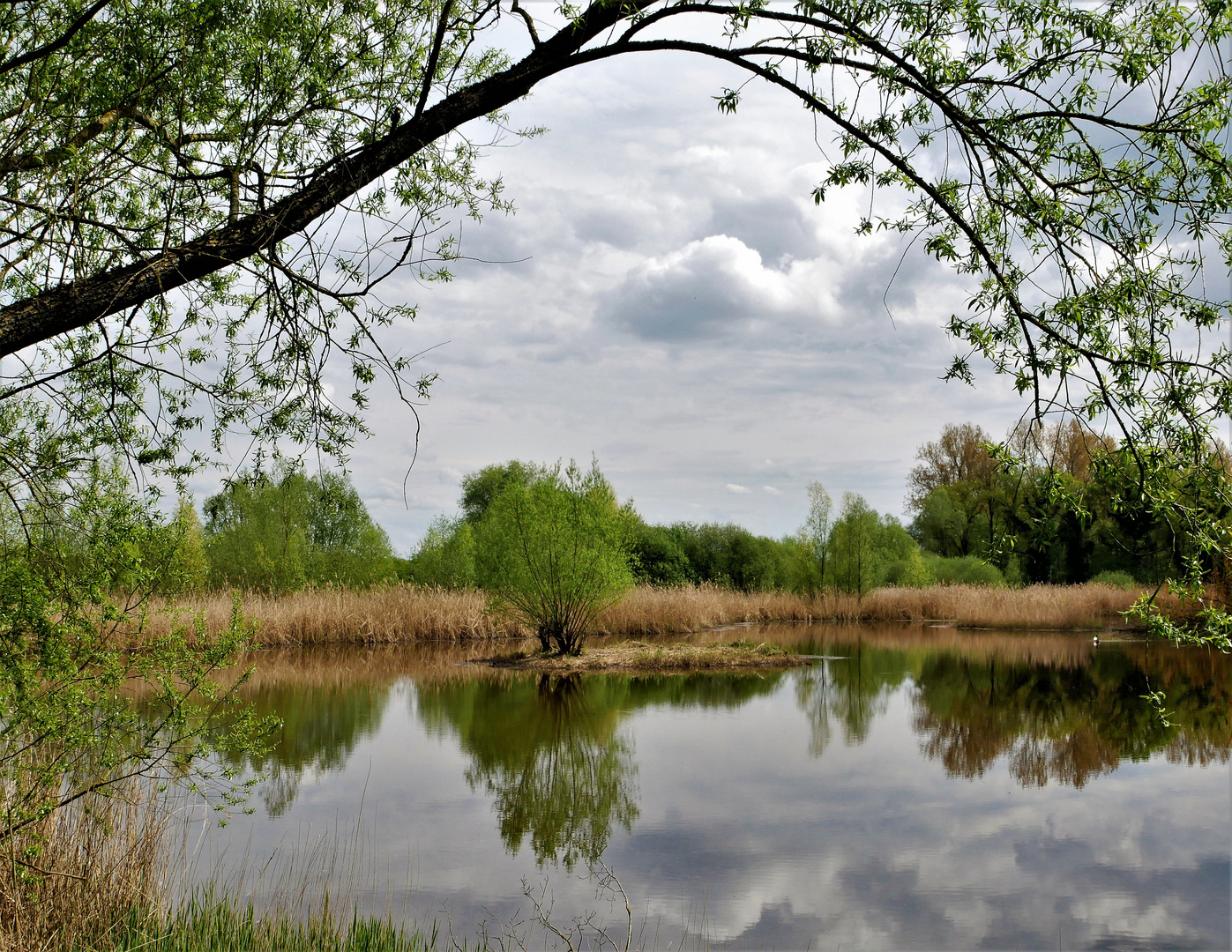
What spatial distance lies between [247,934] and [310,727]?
7998 millimetres

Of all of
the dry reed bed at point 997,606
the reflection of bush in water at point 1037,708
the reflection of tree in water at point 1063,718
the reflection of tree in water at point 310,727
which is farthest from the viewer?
the dry reed bed at point 997,606

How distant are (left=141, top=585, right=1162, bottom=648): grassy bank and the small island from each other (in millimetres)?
3444

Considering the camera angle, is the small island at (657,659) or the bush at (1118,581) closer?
the small island at (657,659)

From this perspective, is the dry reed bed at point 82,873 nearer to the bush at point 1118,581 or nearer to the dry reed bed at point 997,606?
the dry reed bed at point 997,606

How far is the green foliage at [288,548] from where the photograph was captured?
1124 inches

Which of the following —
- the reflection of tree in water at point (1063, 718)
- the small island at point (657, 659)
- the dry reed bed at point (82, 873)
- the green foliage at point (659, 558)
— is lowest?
the reflection of tree in water at point (1063, 718)

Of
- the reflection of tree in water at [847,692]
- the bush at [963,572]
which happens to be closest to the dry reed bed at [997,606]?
the bush at [963,572]

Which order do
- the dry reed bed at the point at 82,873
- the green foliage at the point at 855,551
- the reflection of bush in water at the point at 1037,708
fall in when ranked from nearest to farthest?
the dry reed bed at the point at 82,873
the reflection of bush in water at the point at 1037,708
the green foliage at the point at 855,551

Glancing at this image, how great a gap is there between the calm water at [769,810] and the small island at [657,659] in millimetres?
2543

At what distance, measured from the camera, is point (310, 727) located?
40.7 feet

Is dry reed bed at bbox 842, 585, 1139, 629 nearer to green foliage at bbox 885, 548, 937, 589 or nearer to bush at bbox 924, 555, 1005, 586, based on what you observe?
green foliage at bbox 885, 548, 937, 589

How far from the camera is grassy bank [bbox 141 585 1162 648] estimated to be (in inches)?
908

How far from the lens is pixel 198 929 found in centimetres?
489

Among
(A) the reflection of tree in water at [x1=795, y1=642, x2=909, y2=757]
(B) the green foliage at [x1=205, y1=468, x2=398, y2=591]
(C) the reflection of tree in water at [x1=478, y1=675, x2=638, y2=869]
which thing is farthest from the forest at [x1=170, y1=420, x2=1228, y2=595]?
(C) the reflection of tree in water at [x1=478, y1=675, x2=638, y2=869]
